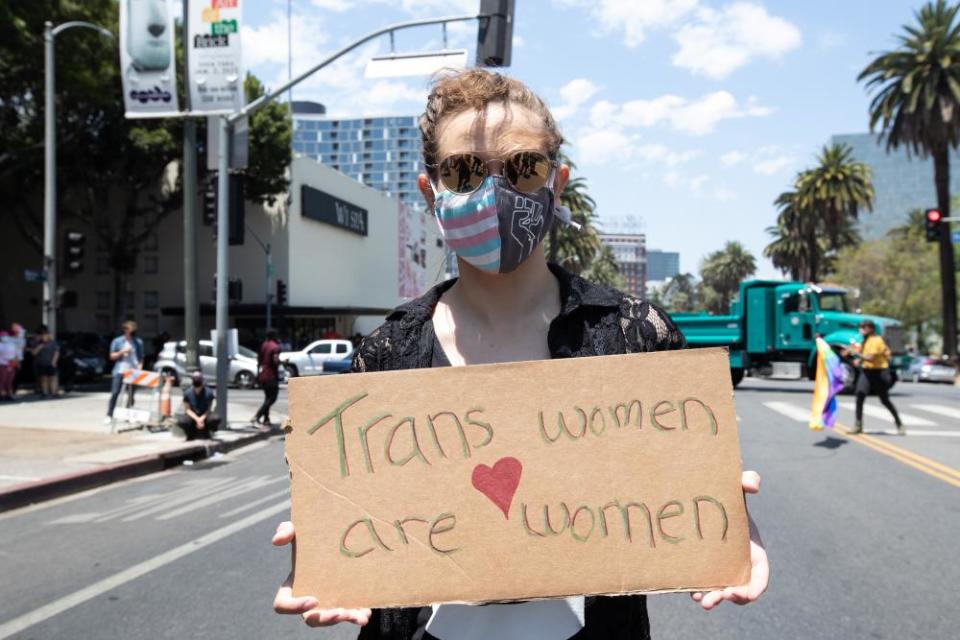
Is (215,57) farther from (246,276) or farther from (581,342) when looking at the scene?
(246,276)

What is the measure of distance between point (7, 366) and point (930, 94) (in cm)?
3557

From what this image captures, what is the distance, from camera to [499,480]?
1741 mm

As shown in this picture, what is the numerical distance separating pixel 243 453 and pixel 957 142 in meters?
35.0

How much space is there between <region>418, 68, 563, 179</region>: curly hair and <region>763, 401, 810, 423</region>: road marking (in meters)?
14.7

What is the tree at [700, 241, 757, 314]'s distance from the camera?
100562 millimetres

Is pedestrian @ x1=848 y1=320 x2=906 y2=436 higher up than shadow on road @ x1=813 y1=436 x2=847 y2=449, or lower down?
higher up

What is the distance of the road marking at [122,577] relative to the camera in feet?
15.0

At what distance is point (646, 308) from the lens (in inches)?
77.0

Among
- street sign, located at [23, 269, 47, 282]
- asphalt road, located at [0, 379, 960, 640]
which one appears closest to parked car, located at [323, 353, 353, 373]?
street sign, located at [23, 269, 47, 282]

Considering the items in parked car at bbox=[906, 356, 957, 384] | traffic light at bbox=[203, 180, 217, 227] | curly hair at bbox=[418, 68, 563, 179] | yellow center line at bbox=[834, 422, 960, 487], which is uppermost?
traffic light at bbox=[203, 180, 217, 227]

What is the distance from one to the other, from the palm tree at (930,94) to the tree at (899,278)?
17.0m

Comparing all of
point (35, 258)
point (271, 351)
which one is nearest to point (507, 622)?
point (271, 351)

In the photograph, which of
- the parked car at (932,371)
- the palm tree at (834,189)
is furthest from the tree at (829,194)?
the parked car at (932,371)

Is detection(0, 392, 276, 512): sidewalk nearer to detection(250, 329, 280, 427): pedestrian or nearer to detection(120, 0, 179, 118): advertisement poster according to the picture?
detection(250, 329, 280, 427): pedestrian
